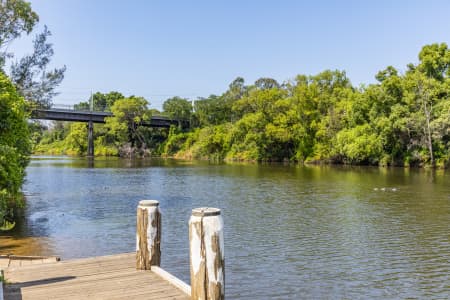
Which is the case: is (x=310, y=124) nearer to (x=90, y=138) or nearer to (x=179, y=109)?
(x=179, y=109)

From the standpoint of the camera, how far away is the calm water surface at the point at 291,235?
11.1 m

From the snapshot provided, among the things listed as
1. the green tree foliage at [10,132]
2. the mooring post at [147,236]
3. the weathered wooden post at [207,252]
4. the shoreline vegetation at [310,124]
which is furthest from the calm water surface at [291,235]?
the shoreline vegetation at [310,124]

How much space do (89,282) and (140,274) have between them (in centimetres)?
89

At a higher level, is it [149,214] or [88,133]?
[88,133]

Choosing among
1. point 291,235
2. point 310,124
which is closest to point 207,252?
point 291,235

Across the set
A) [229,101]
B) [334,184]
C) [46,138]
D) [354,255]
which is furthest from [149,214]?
[46,138]

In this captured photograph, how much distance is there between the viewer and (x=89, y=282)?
7.41 metres

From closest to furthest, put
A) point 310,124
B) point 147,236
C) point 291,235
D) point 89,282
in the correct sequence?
point 89,282
point 147,236
point 291,235
point 310,124

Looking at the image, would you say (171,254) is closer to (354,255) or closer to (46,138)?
(354,255)

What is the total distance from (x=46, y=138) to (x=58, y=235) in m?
137

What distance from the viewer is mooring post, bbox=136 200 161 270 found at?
815 centimetres

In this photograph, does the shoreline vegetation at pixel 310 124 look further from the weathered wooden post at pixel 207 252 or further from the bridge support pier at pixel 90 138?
the weathered wooden post at pixel 207 252

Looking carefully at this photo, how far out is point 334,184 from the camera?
34750 mm

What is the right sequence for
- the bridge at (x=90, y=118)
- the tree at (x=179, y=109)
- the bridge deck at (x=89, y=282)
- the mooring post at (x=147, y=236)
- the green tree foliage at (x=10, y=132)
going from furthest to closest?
the tree at (x=179, y=109), the bridge at (x=90, y=118), the green tree foliage at (x=10, y=132), the mooring post at (x=147, y=236), the bridge deck at (x=89, y=282)
